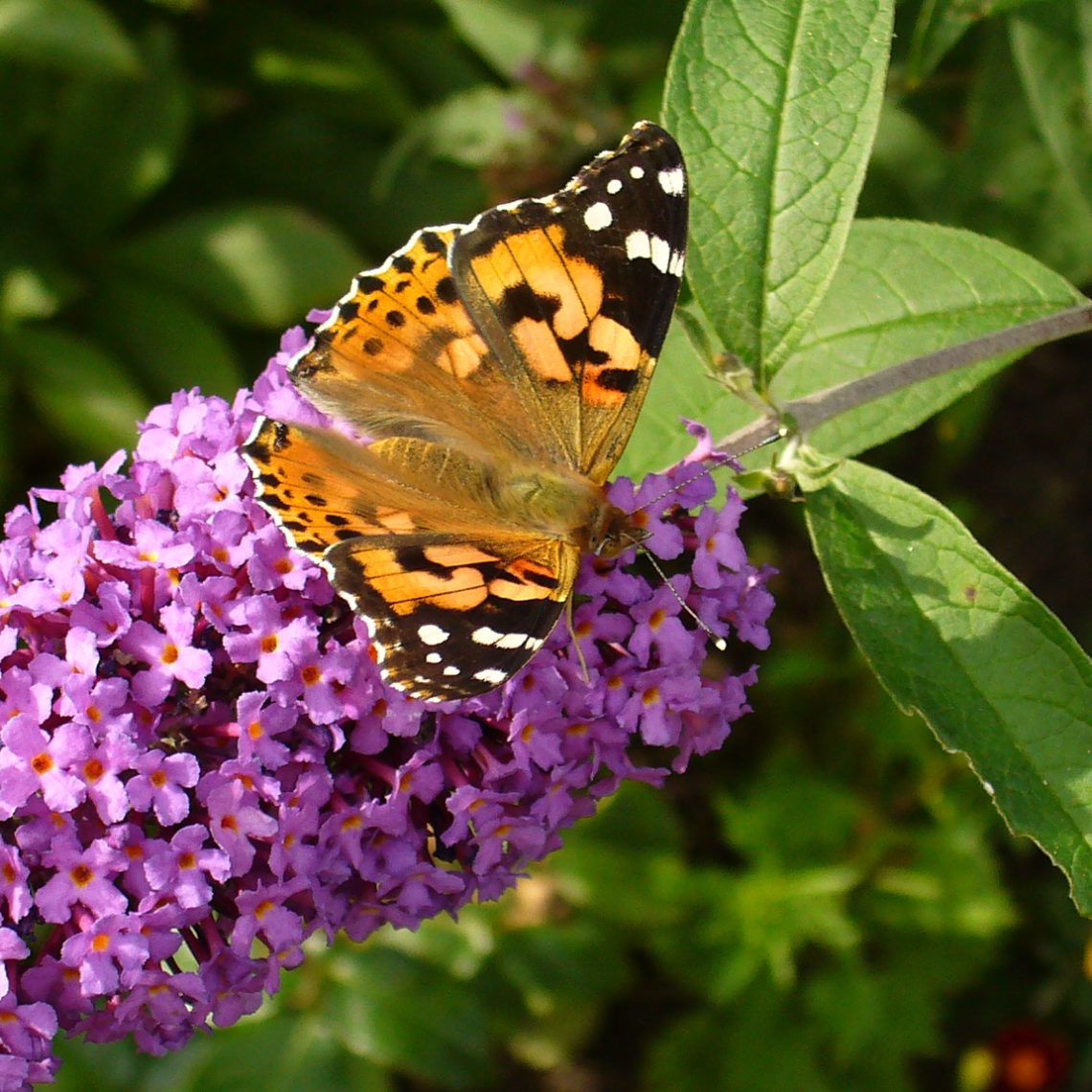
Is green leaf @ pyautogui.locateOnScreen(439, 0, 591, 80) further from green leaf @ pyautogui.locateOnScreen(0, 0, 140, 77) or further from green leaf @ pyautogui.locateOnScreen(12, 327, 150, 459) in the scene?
green leaf @ pyautogui.locateOnScreen(12, 327, 150, 459)

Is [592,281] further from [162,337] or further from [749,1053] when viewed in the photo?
[749,1053]

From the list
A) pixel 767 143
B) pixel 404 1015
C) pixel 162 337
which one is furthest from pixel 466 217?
pixel 404 1015

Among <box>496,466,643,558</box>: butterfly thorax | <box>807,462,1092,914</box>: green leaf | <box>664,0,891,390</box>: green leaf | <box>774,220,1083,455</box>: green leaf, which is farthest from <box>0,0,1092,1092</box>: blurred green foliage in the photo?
<box>496,466,643,558</box>: butterfly thorax

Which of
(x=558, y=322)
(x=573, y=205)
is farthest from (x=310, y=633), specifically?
(x=573, y=205)

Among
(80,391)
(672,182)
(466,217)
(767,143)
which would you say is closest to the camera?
(672,182)

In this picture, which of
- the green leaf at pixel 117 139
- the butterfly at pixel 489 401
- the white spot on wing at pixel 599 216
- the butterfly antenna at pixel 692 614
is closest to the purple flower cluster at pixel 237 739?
the butterfly antenna at pixel 692 614

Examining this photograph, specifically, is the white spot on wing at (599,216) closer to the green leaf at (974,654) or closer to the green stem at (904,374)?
the green stem at (904,374)
